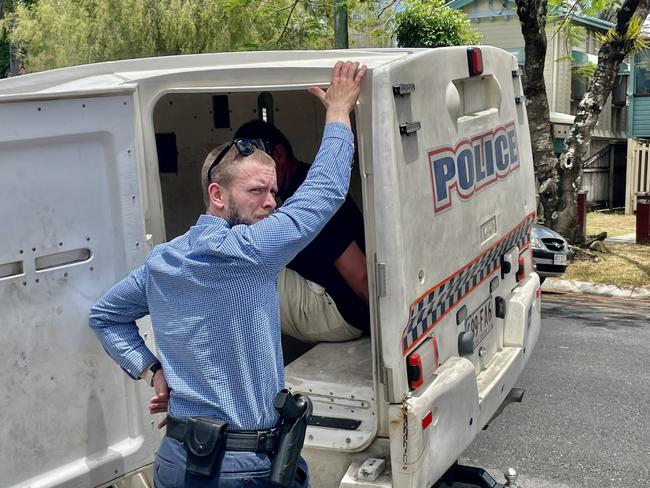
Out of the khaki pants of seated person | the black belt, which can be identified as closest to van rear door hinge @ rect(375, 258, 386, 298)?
the black belt

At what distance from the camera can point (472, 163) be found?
4.02m

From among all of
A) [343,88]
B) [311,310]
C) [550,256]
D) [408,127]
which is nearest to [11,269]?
[343,88]

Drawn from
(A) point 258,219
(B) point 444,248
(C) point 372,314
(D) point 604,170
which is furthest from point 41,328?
(D) point 604,170

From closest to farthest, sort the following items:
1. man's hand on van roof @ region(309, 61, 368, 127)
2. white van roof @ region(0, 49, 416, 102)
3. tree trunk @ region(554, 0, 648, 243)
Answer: man's hand on van roof @ region(309, 61, 368, 127)
white van roof @ region(0, 49, 416, 102)
tree trunk @ region(554, 0, 648, 243)

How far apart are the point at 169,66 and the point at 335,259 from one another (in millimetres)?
1141

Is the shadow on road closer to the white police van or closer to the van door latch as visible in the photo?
the white police van

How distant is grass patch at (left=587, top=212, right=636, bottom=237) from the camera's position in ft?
52.9

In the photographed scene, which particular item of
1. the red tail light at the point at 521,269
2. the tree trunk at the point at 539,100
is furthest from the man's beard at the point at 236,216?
the tree trunk at the point at 539,100

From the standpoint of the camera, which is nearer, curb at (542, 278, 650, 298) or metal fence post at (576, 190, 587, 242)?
curb at (542, 278, 650, 298)

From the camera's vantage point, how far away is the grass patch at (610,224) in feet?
52.9

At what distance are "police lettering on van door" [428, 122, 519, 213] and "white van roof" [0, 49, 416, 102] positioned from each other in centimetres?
49

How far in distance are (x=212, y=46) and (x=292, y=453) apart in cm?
2072

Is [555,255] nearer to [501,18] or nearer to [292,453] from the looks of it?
[292,453]

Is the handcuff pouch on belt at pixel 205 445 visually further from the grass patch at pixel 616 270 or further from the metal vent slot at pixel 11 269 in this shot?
the grass patch at pixel 616 270
